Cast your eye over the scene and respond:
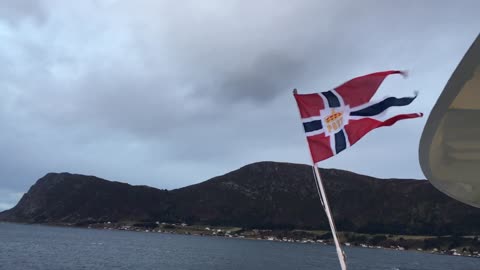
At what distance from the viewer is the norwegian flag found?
406 inches

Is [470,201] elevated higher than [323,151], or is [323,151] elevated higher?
[323,151]

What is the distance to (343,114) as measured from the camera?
10.6 meters

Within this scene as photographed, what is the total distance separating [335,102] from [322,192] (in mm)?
1834

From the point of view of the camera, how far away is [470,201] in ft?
29.1

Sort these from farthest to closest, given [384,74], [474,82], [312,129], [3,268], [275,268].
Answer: [275,268] < [3,268] < [312,129] < [384,74] < [474,82]

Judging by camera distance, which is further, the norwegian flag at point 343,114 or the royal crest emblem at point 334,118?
the royal crest emblem at point 334,118

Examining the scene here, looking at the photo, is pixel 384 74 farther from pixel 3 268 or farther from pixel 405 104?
pixel 3 268

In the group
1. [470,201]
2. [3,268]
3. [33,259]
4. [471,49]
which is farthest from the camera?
[33,259]

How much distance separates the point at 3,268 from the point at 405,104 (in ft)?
277

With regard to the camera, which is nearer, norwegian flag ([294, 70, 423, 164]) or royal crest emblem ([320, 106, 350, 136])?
norwegian flag ([294, 70, 423, 164])

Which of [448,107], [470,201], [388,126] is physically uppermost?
[388,126]

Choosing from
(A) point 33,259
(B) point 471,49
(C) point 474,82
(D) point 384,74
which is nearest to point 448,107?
(C) point 474,82

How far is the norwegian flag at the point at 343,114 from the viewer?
10.3 meters

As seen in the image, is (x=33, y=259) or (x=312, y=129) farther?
(x=33, y=259)
